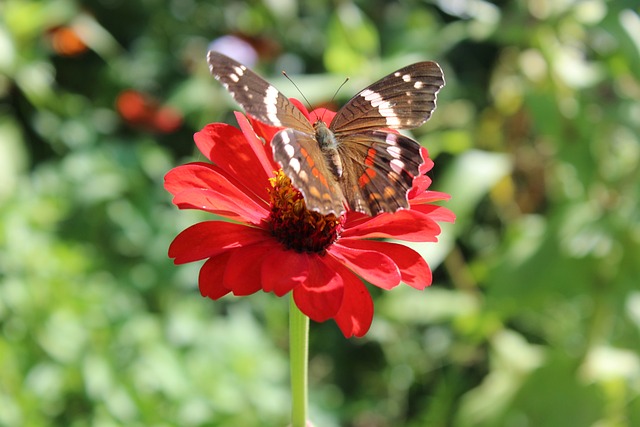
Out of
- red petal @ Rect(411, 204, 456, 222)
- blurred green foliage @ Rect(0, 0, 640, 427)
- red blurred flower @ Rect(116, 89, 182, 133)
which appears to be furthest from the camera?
red blurred flower @ Rect(116, 89, 182, 133)

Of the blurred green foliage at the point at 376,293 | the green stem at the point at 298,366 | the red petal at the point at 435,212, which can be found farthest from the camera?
the blurred green foliage at the point at 376,293

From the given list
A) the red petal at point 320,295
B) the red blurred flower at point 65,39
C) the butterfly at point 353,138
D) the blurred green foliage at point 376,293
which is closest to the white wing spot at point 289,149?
the butterfly at point 353,138

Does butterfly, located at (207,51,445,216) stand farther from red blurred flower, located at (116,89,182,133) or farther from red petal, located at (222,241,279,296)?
red blurred flower, located at (116,89,182,133)

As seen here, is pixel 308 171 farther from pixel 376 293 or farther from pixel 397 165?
pixel 376 293

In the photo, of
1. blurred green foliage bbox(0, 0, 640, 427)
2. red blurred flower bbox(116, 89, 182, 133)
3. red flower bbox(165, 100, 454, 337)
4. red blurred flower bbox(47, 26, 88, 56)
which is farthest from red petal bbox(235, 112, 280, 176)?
red blurred flower bbox(47, 26, 88, 56)

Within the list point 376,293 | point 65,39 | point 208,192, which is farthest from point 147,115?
point 208,192

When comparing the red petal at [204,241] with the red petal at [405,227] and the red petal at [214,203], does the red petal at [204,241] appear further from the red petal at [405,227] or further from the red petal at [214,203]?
the red petal at [405,227]

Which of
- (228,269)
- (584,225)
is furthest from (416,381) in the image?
(228,269)

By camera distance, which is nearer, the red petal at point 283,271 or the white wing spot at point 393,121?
the red petal at point 283,271
